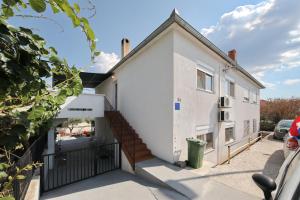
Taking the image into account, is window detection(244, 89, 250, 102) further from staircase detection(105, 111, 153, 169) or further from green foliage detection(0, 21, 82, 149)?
green foliage detection(0, 21, 82, 149)

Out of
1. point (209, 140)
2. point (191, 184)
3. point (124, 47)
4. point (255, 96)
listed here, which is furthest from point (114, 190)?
point (255, 96)

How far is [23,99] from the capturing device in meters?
0.93

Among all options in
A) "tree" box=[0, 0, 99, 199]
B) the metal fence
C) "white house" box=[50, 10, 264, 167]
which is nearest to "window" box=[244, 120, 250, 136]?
"white house" box=[50, 10, 264, 167]

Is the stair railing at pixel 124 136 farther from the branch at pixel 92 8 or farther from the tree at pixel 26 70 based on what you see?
the branch at pixel 92 8

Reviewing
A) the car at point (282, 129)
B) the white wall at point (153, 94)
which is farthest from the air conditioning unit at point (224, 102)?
the car at point (282, 129)

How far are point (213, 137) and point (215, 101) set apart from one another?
1958mm

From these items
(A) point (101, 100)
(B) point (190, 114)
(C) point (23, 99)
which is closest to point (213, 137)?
(B) point (190, 114)

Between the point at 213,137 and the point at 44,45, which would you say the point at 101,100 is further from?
the point at 44,45

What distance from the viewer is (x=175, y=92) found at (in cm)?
631

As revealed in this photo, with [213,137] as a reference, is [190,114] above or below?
→ above

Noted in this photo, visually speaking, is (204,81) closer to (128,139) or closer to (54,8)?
(128,139)

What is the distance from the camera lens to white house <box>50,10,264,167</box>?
636 cm

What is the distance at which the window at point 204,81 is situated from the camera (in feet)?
25.8

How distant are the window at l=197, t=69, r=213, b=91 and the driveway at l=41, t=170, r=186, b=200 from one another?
495 centimetres
